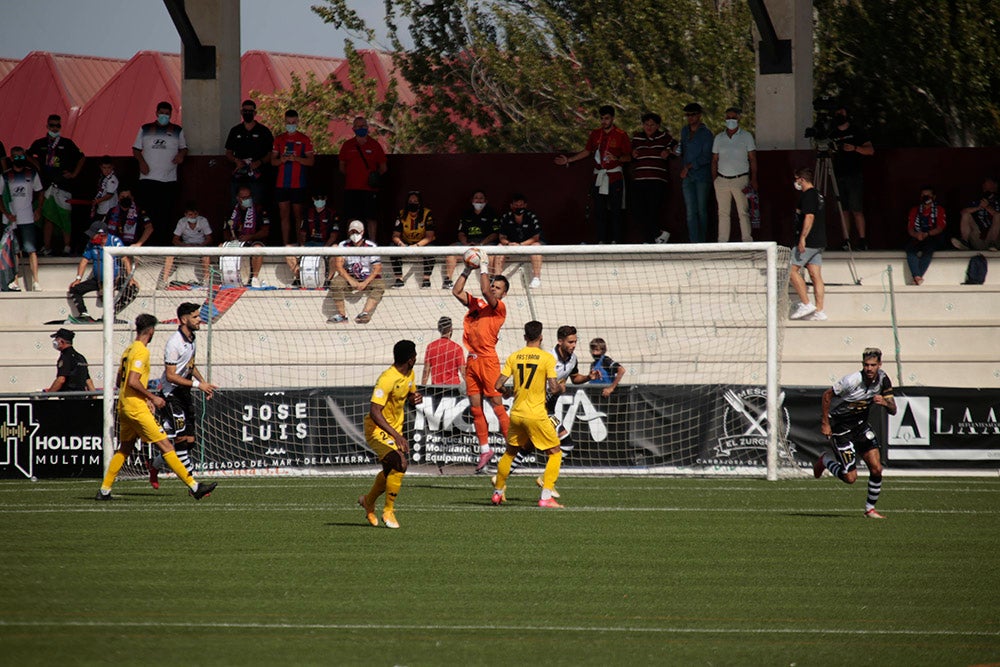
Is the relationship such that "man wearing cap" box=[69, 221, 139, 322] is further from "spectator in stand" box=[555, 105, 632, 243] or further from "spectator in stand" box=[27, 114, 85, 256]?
"spectator in stand" box=[555, 105, 632, 243]

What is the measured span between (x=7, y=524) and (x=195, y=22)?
13.8 metres

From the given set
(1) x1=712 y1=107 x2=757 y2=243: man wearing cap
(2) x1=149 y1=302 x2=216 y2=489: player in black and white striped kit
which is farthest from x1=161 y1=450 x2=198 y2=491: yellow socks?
(1) x1=712 y1=107 x2=757 y2=243: man wearing cap

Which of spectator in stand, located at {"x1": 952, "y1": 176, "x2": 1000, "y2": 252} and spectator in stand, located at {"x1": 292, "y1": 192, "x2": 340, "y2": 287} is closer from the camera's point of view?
spectator in stand, located at {"x1": 952, "y1": 176, "x2": 1000, "y2": 252}

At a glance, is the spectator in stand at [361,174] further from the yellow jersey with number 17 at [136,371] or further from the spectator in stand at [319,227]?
the yellow jersey with number 17 at [136,371]

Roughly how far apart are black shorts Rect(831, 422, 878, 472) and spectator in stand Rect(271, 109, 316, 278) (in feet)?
38.3

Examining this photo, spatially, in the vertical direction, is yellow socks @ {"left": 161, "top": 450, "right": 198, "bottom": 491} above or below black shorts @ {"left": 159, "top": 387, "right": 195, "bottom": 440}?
below

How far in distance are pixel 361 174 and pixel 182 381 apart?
308 inches

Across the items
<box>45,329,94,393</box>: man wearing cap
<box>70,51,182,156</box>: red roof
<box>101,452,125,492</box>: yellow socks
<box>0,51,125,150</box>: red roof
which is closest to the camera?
<box>101,452,125,492</box>: yellow socks

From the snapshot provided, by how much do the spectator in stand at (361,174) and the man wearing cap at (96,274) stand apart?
3854 millimetres

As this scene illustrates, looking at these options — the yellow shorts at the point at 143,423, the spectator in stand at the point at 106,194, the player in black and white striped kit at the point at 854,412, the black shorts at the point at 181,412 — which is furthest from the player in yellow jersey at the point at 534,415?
the spectator in stand at the point at 106,194

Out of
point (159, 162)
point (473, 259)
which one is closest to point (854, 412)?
point (473, 259)

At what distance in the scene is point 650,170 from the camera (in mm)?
21344

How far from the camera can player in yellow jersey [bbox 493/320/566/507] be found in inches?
518

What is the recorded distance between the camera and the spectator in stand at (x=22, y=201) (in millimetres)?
22016
